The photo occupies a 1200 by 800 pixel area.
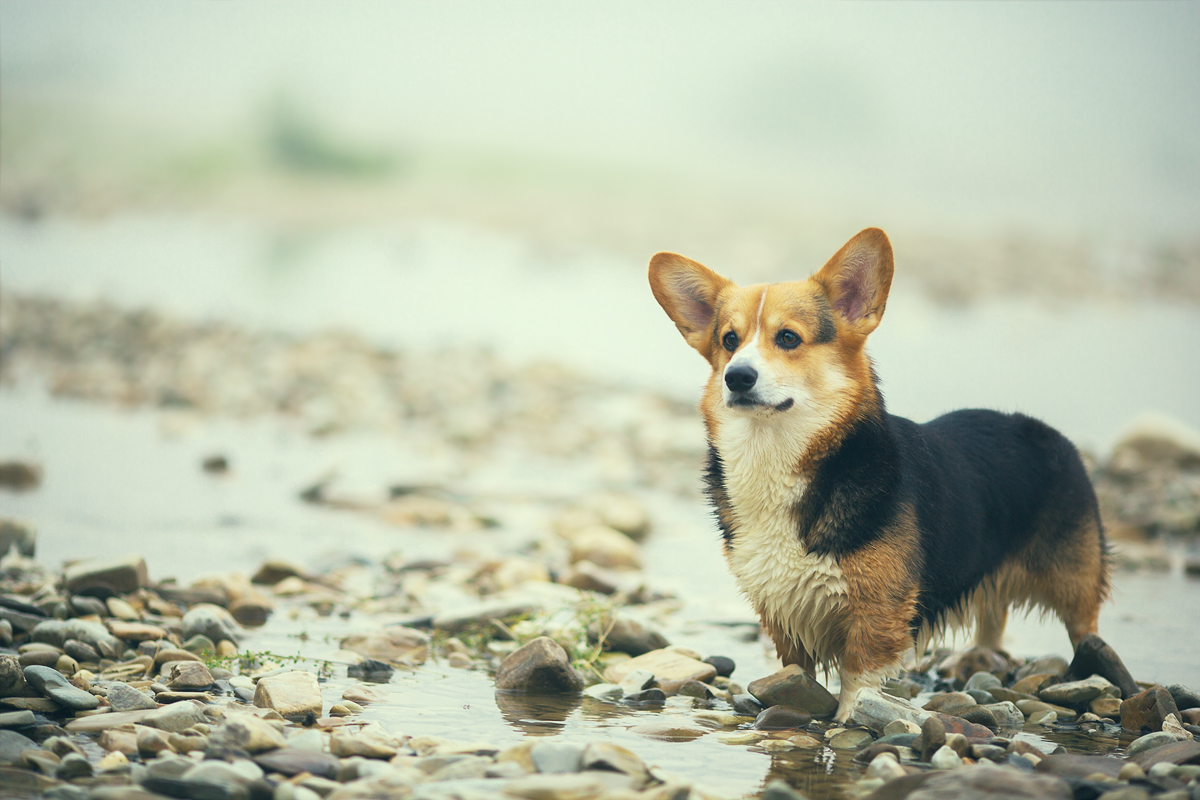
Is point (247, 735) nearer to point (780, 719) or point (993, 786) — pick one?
point (780, 719)

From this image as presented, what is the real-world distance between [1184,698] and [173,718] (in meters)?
3.83

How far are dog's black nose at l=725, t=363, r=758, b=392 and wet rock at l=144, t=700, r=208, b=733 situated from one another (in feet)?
7.17

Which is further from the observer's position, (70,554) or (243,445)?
(243,445)

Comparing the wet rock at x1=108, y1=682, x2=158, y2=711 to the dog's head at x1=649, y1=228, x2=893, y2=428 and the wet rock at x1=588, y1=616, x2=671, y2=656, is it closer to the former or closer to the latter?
the wet rock at x1=588, y1=616, x2=671, y2=656

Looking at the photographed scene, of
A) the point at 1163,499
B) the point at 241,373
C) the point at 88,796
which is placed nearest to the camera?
the point at 88,796

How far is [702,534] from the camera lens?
7969mm

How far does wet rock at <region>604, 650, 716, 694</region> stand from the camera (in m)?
4.22

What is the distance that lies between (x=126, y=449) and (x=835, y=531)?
8247mm

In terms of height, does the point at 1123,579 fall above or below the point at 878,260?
below

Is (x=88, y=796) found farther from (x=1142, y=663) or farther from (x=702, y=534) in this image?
(x=702, y=534)

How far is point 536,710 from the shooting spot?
3.83 meters

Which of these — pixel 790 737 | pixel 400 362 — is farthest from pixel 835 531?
pixel 400 362

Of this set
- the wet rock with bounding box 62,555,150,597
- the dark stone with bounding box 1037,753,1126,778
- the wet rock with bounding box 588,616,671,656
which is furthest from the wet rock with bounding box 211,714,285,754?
the dark stone with bounding box 1037,753,1126,778

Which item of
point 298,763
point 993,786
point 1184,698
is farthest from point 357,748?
point 1184,698
